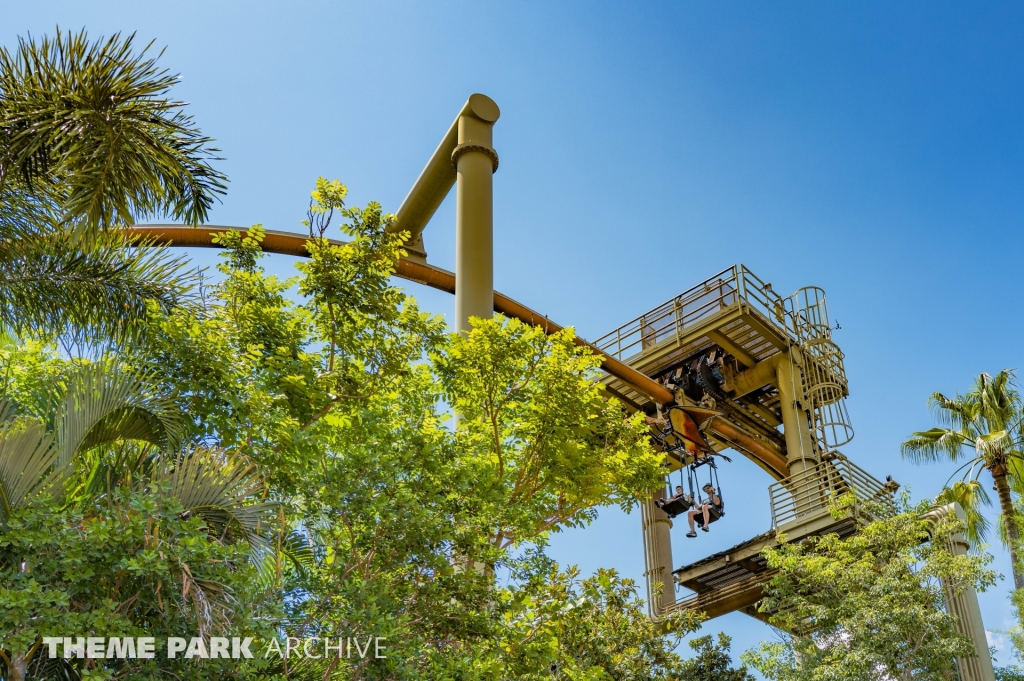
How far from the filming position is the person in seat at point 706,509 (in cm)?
2091

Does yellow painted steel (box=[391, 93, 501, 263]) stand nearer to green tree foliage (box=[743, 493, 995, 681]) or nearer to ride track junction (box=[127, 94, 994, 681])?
ride track junction (box=[127, 94, 994, 681])

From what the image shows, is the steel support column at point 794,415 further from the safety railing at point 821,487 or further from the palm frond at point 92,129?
the palm frond at point 92,129

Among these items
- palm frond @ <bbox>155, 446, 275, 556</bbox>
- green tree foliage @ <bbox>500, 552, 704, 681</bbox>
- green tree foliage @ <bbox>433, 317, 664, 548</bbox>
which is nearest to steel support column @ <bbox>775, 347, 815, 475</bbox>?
green tree foliage @ <bbox>500, 552, 704, 681</bbox>

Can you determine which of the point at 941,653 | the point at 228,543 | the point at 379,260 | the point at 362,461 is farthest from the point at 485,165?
the point at 941,653

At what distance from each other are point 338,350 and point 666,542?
572 inches

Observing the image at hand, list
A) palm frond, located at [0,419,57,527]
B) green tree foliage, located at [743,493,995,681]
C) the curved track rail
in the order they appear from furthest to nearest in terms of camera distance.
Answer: the curved track rail → green tree foliage, located at [743,493,995,681] → palm frond, located at [0,419,57,527]

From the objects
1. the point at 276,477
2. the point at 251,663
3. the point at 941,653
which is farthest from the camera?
the point at 941,653

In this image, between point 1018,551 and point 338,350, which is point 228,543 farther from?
point 1018,551

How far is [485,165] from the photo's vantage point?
16.7 meters

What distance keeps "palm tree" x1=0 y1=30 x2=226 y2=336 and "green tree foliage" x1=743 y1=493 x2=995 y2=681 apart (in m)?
12.1

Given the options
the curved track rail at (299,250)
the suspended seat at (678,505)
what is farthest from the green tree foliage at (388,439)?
the suspended seat at (678,505)

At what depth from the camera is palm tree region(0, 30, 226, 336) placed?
344 inches

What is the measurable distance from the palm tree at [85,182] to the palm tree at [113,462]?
1.10 m

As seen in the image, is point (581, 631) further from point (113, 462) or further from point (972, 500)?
point (972, 500)
